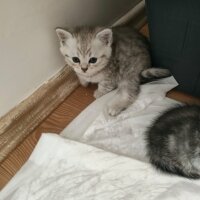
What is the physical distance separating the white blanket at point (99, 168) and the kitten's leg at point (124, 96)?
28 millimetres

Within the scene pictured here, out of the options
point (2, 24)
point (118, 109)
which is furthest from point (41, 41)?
point (118, 109)

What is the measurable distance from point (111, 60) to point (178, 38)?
0.26 metres

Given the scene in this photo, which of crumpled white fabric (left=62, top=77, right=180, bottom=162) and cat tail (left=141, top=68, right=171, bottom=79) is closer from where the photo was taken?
crumpled white fabric (left=62, top=77, right=180, bottom=162)

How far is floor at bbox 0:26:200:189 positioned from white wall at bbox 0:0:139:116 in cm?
13

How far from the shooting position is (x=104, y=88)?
129cm

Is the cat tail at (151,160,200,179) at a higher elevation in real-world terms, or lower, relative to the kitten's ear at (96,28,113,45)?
lower

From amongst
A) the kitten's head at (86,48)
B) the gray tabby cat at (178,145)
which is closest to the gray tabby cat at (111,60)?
the kitten's head at (86,48)

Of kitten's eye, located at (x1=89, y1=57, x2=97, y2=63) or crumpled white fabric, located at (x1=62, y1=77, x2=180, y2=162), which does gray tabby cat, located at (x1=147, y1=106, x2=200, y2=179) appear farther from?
kitten's eye, located at (x1=89, y1=57, x2=97, y2=63)

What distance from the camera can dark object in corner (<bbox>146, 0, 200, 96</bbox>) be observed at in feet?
3.36

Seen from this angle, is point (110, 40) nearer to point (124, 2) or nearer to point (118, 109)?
point (118, 109)

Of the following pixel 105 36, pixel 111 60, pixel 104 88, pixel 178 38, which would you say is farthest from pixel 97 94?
pixel 178 38

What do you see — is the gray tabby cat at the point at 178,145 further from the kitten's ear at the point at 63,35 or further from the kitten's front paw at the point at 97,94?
the kitten's ear at the point at 63,35

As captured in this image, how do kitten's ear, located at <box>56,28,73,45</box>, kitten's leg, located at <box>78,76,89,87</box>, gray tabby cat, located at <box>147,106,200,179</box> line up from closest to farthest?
1. gray tabby cat, located at <box>147,106,200,179</box>
2. kitten's ear, located at <box>56,28,73,45</box>
3. kitten's leg, located at <box>78,76,89,87</box>

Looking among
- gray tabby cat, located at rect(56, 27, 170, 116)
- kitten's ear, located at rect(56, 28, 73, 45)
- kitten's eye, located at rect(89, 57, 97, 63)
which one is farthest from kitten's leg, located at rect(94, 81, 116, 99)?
kitten's ear, located at rect(56, 28, 73, 45)
